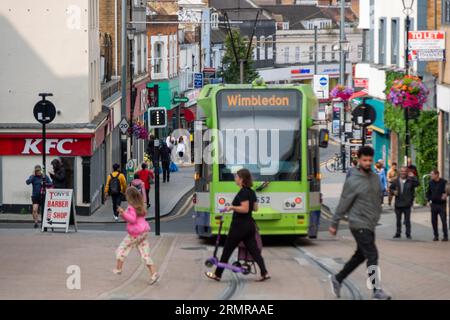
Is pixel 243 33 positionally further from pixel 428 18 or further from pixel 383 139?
pixel 428 18

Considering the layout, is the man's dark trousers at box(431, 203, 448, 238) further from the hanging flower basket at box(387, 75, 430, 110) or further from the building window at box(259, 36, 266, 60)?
the building window at box(259, 36, 266, 60)

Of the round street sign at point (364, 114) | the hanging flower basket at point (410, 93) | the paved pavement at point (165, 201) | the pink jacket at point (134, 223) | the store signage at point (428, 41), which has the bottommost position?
the paved pavement at point (165, 201)

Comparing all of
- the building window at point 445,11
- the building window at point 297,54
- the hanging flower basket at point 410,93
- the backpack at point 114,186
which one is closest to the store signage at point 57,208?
the backpack at point 114,186

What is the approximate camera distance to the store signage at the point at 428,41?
1508 inches

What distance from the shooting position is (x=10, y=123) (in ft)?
134

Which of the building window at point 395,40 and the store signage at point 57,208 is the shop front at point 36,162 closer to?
the store signage at point 57,208

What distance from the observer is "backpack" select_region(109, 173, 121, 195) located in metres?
37.4

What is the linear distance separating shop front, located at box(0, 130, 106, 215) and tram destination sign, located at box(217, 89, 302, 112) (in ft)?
42.8

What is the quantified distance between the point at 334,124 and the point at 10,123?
31.7 meters

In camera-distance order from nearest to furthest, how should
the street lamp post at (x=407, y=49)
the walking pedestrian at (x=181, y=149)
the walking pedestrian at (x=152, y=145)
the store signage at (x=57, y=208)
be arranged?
the store signage at (x=57, y=208) < the walking pedestrian at (x=152, y=145) < the street lamp post at (x=407, y=49) < the walking pedestrian at (x=181, y=149)

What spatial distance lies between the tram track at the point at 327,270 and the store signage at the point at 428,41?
11604 mm

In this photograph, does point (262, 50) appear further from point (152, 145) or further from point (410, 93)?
point (410, 93)

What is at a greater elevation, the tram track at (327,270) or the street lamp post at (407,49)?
the street lamp post at (407,49)

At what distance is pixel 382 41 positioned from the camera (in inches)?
2159
